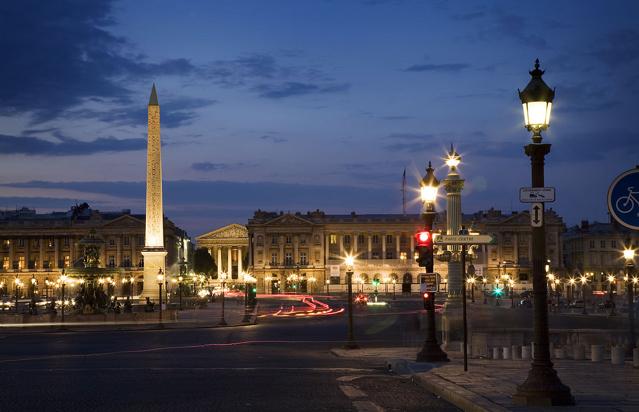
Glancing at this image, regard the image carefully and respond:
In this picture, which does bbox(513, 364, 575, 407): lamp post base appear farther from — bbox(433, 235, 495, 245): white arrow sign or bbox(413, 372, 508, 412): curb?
bbox(433, 235, 495, 245): white arrow sign

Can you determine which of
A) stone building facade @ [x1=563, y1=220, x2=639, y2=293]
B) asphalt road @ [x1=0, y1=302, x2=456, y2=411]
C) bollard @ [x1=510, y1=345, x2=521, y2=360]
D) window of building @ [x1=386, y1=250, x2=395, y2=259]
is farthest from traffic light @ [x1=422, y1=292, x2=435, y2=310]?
window of building @ [x1=386, y1=250, x2=395, y2=259]

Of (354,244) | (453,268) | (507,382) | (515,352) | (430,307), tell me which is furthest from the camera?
(354,244)

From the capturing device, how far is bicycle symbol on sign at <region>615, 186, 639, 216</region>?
11.0m

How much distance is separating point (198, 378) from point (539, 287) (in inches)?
360

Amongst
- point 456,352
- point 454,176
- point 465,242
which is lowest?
point 456,352

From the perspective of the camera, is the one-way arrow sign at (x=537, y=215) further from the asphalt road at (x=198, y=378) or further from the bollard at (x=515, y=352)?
the bollard at (x=515, y=352)

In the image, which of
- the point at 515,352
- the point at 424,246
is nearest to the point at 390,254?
the point at 515,352

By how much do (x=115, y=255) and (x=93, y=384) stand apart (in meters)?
163

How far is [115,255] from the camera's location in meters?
180

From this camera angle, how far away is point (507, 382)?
17.7 metres

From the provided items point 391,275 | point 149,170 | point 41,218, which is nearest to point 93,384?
point 149,170

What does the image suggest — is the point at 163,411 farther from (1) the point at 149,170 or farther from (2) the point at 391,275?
(2) the point at 391,275

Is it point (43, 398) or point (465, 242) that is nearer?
point (43, 398)

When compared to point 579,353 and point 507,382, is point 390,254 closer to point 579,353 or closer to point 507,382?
point 579,353
